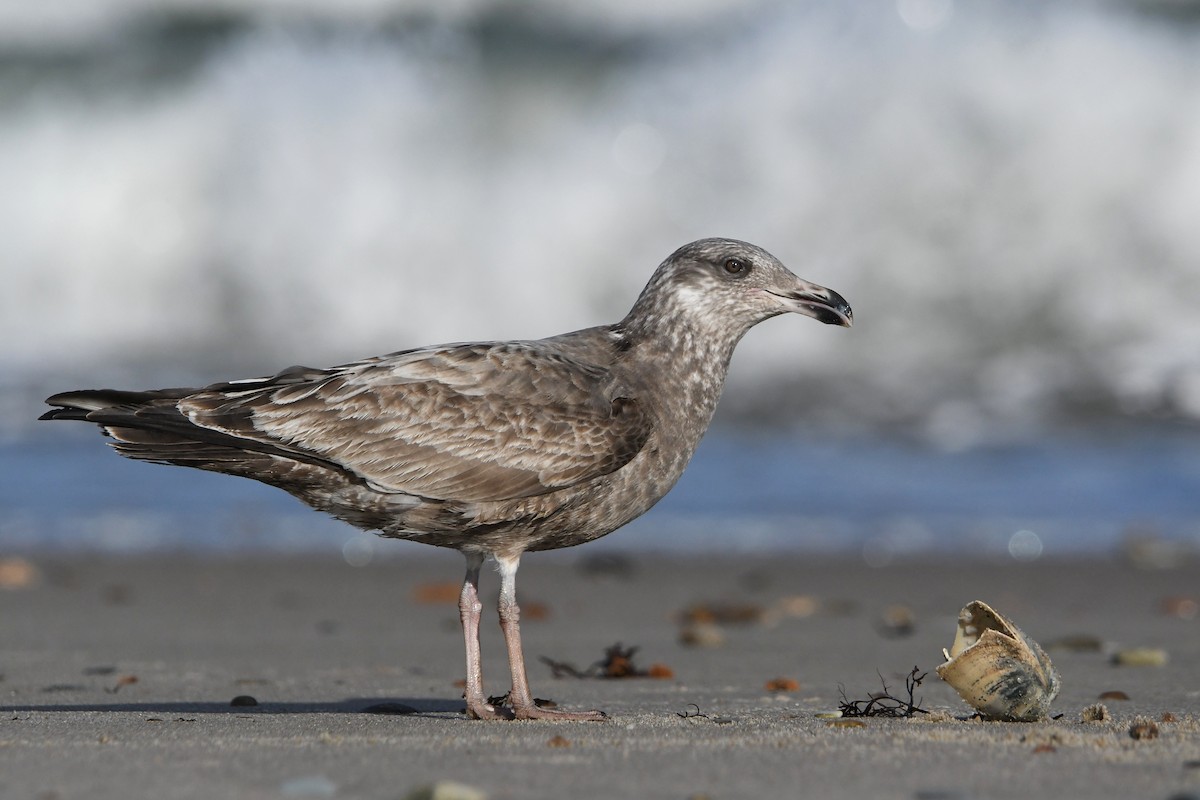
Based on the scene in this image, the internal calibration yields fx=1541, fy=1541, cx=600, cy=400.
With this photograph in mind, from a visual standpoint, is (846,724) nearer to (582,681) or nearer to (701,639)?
(582,681)

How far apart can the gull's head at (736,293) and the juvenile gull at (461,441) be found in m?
0.34

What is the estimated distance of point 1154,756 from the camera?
3928 millimetres

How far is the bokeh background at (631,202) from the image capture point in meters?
14.7

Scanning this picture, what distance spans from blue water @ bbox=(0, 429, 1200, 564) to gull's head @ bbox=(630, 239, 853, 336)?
15.4ft

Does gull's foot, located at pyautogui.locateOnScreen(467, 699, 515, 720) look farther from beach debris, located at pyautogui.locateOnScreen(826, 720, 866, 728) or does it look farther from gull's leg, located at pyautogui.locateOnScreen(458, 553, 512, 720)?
beach debris, located at pyautogui.locateOnScreen(826, 720, 866, 728)

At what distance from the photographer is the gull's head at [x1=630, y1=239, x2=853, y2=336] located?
5.84m

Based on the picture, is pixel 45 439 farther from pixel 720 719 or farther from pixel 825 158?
pixel 720 719

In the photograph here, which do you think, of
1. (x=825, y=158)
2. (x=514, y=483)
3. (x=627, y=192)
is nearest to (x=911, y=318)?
(x=825, y=158)

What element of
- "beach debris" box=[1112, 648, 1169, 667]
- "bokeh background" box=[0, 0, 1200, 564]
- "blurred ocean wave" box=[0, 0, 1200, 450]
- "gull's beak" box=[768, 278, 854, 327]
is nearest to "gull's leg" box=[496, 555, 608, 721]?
"gull's beak" box=[768, 278, 854, 327]

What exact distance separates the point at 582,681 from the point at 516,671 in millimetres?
1103

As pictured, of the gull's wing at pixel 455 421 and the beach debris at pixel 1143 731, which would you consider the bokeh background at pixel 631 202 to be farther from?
the beach debris at pixel 1143 731

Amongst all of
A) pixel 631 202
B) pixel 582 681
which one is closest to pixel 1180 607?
pixel 582 681

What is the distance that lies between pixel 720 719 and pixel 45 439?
34.1 ft

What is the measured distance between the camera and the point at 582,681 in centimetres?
628
